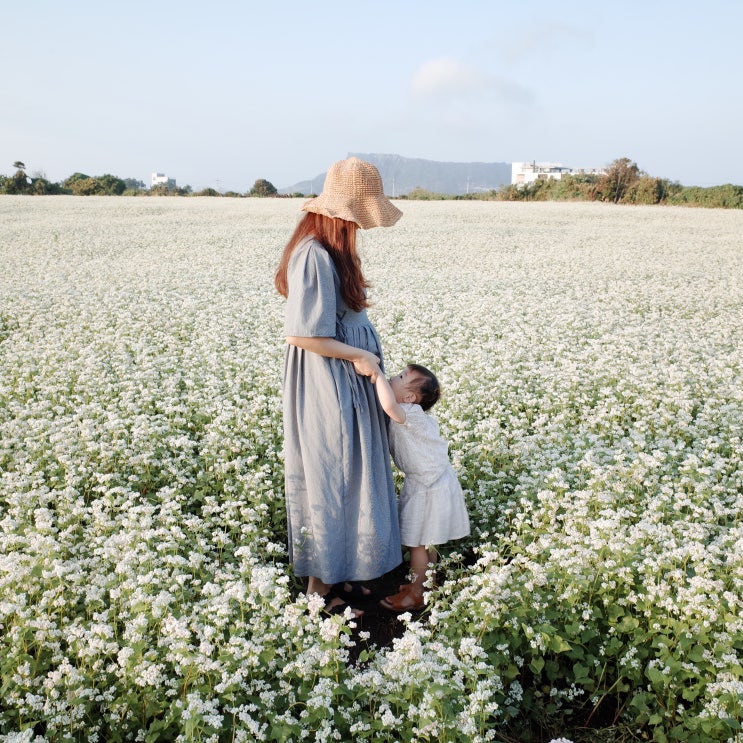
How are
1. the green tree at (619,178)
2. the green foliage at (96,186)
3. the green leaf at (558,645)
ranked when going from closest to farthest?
1. the green leaf at (558,645)
2. the green tree at (619,178)
3. the green foliage at (96,186)

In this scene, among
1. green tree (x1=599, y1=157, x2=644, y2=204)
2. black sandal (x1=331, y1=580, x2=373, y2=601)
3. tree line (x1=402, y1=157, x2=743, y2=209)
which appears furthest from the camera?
green tree (x1=599, y1=157, x2=644, y2=204)

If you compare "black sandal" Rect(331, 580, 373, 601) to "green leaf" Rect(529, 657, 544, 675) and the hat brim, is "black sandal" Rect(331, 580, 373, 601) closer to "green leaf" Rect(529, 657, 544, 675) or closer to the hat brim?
"green leaf" Rect(529, 657, 544, 675)

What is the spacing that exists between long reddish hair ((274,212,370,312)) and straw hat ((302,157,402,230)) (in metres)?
0.05

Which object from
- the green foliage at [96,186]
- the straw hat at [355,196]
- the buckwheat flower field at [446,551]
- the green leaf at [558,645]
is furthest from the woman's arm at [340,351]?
the green foliage at [96,186]

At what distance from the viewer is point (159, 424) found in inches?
199

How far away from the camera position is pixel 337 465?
322 centimetres

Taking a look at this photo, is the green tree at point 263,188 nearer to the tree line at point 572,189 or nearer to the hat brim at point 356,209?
the tree line at point 572,189

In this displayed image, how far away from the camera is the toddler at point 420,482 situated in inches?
136

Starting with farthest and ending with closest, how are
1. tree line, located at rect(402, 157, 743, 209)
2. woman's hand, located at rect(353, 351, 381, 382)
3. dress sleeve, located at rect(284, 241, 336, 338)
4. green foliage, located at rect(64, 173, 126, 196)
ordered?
green foliage, located at rect(64, 173, 126, 196) < tree line, located at rect(402, 157, 743, 209) < woman's hand, located at rect(353, 351, 381, 382) < dress sleeve, located at rect(284, 241, 336, 338)

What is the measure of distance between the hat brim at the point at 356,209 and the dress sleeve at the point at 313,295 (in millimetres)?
174

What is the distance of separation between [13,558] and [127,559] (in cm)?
46

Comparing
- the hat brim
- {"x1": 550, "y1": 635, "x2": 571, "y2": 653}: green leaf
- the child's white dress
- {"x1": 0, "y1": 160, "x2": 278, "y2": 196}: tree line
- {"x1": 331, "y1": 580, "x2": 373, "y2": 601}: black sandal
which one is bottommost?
{"x1": 331, "y1": 580, "x2": 373, "y2": 601}: black sandal

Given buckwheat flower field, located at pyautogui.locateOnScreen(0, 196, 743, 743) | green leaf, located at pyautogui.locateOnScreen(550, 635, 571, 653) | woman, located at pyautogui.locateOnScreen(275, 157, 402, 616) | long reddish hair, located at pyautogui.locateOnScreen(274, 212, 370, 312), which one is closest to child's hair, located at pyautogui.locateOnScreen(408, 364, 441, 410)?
woman, located at pyautogui.locateOnScreen(275, 157, 402, 616)

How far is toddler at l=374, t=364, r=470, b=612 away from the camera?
136 inches
